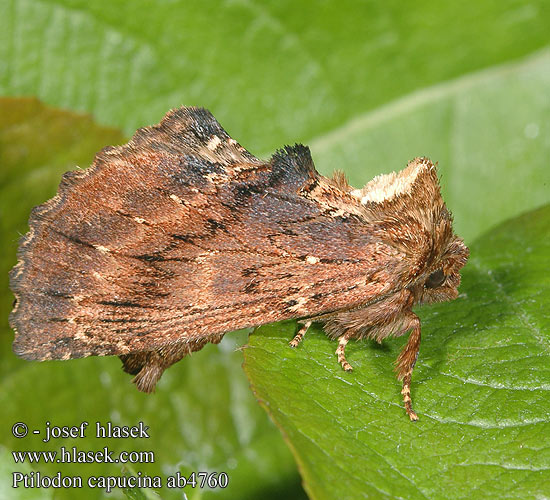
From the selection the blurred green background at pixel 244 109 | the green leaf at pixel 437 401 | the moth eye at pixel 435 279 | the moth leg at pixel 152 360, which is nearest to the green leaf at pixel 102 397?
the blurred green background at pixel 244 109

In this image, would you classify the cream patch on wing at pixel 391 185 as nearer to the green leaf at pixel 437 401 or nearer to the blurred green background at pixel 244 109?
the green leaf at pixel 437 401

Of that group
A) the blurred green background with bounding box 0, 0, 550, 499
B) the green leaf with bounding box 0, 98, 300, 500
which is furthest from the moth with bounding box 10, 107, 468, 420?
the blurred green background with bounding box 0, 0, 550, 499

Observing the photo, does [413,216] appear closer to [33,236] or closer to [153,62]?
[33,236]

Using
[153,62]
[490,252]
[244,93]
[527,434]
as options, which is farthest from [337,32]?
[527,434]

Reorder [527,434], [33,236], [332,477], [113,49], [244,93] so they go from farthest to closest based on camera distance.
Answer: [244,93] → [113,49] → [33,236] → [527,434] → [332,477]

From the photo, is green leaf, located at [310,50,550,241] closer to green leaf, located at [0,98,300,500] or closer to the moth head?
the moth head

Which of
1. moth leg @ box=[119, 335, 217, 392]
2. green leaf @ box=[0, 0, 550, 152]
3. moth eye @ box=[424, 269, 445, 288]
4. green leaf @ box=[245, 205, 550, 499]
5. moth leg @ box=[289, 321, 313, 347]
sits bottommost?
green leaf @ box=[245, 205, 550, 499]

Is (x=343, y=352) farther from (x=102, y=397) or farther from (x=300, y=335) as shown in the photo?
(x=102, y=397)
